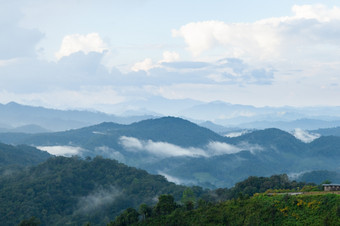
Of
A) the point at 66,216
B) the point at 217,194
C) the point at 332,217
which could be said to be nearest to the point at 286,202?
the point at 332,217

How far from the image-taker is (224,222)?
95875 mm

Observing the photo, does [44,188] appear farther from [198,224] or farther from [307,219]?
[307,219]

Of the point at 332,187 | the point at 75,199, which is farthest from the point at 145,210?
the point at 75,199

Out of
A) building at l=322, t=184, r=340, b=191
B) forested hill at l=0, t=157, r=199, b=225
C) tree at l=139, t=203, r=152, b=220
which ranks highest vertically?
building at l=322, t=184, r=340, b=191

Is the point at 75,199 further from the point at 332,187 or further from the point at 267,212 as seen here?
the point at 332,187

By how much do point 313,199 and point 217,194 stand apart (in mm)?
72771

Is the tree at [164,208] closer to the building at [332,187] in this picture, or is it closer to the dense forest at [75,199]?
the dense forest at [75,199]


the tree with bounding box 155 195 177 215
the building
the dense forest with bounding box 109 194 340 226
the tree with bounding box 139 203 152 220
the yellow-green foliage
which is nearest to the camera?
the yellow-green foliage

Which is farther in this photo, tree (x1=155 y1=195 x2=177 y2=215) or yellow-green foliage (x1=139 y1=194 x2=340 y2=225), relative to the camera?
tree (x1=155 y1=195 x2=177 y2=215)

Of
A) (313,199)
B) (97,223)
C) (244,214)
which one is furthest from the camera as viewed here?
(97,223)

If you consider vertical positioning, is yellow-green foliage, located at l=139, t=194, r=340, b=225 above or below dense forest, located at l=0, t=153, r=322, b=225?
above

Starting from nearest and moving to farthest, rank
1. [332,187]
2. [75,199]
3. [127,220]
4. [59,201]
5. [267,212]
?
[267,212] < [332,187] < [127,220] < [59,201] < [75,199]

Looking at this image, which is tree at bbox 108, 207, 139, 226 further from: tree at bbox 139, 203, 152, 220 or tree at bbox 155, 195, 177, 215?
tree at bbox 155, 195, 177, 215

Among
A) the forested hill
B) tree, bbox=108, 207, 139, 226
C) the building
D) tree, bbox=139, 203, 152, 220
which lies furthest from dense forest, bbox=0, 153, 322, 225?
the building
